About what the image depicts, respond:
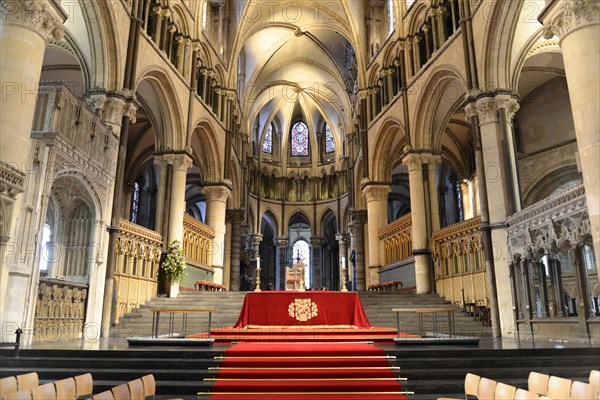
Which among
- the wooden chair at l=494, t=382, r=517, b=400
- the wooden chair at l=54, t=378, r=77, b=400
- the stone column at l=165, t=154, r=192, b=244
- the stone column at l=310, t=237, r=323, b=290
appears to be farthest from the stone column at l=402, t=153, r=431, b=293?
the stone column at l=310, t=237, r=323, b=290

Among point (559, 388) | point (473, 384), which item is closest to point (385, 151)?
point (473, 384)

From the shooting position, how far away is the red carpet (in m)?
5.68

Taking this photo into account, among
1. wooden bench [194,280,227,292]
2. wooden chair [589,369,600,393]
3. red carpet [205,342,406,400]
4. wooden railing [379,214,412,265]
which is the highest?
wooden railing [379,214,412,265]

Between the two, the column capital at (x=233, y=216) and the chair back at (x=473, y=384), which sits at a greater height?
the column capital at (x=233, y=216)

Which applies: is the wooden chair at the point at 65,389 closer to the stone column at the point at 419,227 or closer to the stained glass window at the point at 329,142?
the stone column at the point at 419,227

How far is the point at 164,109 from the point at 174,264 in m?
5.55

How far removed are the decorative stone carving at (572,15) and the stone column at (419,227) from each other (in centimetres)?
921

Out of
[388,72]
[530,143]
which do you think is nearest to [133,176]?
[388,72]

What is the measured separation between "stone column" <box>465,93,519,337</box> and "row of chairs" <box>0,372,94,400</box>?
30.7 ft

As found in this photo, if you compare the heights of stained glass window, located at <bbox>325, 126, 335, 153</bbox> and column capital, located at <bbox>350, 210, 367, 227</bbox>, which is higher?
stained glass window, located at <bbox>325, 126, 335, 153</bbox>

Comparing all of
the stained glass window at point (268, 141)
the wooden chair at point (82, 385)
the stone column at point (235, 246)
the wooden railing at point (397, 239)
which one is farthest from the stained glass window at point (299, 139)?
the wooden chair at point (82, 385)

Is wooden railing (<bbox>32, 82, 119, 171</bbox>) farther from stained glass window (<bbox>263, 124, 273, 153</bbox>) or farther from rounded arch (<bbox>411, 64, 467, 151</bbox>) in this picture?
stained glass window (<bbox>263, 124, 273, 153</bbox>)

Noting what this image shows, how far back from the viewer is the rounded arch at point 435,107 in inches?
628

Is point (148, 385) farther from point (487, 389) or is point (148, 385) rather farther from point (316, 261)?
point (316, 261)
